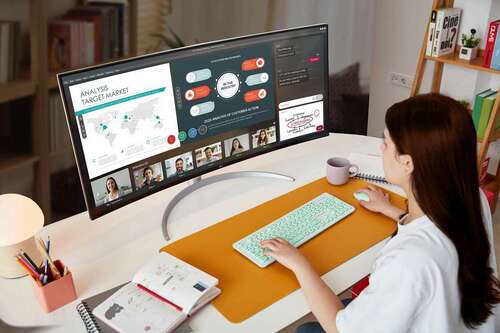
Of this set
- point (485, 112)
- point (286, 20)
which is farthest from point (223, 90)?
point (485, 112)

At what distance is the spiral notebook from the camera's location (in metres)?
1.10

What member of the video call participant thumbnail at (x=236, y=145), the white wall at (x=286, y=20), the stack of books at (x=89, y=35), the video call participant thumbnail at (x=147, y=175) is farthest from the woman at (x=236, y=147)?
the white wall at (x=286, y=20)

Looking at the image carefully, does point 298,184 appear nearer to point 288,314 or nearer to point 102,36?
point 288,314

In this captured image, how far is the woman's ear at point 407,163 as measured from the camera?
1.09 m

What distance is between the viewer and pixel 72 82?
1.22m

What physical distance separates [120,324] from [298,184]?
794mm

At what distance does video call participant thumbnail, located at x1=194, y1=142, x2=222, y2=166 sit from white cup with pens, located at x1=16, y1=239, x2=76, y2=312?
1.71 feet

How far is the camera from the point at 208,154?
156cm

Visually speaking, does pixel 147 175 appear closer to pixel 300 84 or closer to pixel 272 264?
pixel 272 264

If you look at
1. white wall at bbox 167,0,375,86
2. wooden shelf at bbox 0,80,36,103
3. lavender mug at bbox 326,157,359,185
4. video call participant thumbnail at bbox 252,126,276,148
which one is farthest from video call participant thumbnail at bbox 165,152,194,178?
white wall at bbox 167,0,375,86

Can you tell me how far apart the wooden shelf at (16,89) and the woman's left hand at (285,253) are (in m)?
1.30

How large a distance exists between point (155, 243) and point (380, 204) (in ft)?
2.19

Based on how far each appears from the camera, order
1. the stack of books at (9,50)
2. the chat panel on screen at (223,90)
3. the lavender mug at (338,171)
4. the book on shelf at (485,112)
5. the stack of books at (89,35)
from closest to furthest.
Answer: the chat panel on screen at (223,90) < the lavender mug at (338,171) < the stack of books at (9,50) < the stack of books at (89,35) < the book on shelf at (485,112)

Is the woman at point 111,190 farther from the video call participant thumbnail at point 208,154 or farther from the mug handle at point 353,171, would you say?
the mug handle at point 353,171
